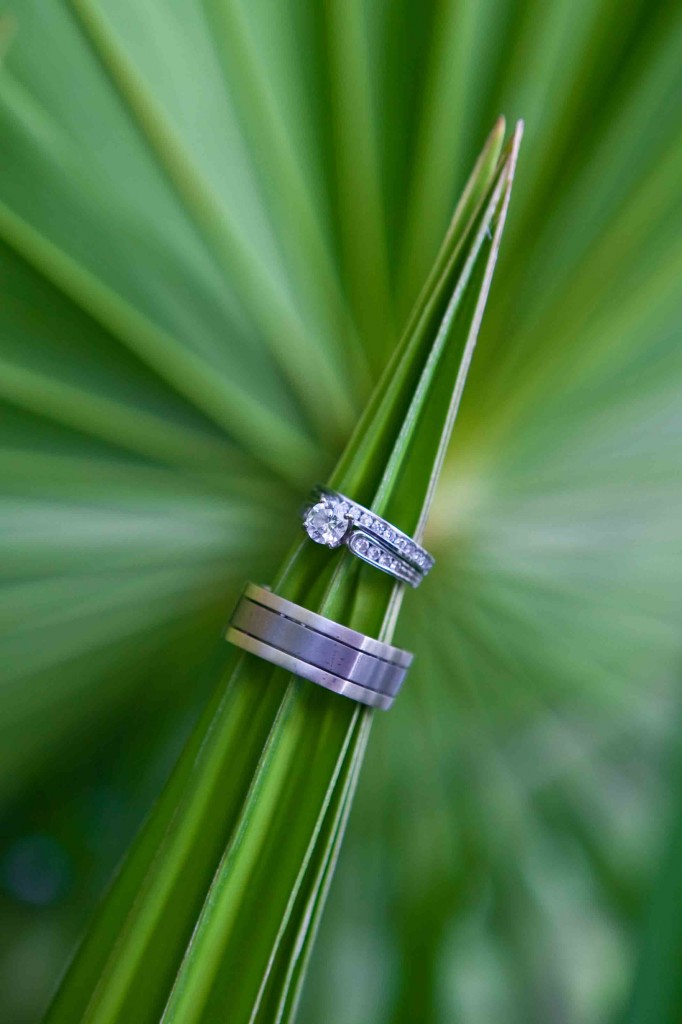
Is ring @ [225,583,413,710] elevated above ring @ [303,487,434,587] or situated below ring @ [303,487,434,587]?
below

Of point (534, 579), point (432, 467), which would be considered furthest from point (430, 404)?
point (534, 579)

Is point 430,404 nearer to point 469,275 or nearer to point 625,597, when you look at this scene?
point 469,275

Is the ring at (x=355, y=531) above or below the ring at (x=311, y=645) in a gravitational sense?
above

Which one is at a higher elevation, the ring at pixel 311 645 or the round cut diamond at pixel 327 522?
the round cut diamond at pixel 327 522
